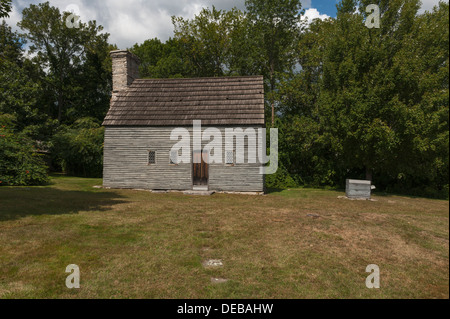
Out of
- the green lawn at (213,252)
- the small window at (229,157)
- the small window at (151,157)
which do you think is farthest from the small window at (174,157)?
the green lawn at (213,252)

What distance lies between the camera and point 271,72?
103 feet

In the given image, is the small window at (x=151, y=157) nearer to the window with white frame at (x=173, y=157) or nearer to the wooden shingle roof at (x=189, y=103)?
the window with white frame at (x=173, y=157)

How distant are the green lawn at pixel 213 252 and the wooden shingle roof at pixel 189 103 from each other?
329 inches

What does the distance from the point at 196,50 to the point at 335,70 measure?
22.0 m

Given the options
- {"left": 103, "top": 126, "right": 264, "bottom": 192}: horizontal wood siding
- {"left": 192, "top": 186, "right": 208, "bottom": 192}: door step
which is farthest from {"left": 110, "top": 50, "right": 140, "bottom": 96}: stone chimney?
{"left": 192, "top": 186, "right": 208, "bottom": 192}: door step

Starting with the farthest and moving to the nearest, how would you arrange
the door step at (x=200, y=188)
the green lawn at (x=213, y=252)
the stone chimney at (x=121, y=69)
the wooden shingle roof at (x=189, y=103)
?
the stone chimney at (x=121, y=69), the door step at (x=200, y=188), the wooden shingle roof at (x=189, y=103), the green lawn at (x=213, y=252)

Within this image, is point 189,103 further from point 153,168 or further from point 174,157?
point 153,168

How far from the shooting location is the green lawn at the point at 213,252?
454 centimetres

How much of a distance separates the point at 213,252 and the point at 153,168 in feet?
41.0

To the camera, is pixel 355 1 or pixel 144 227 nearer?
pixel 144 227

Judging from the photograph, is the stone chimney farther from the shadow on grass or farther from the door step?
the shadow on grass

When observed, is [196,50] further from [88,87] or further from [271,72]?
[88,87]
